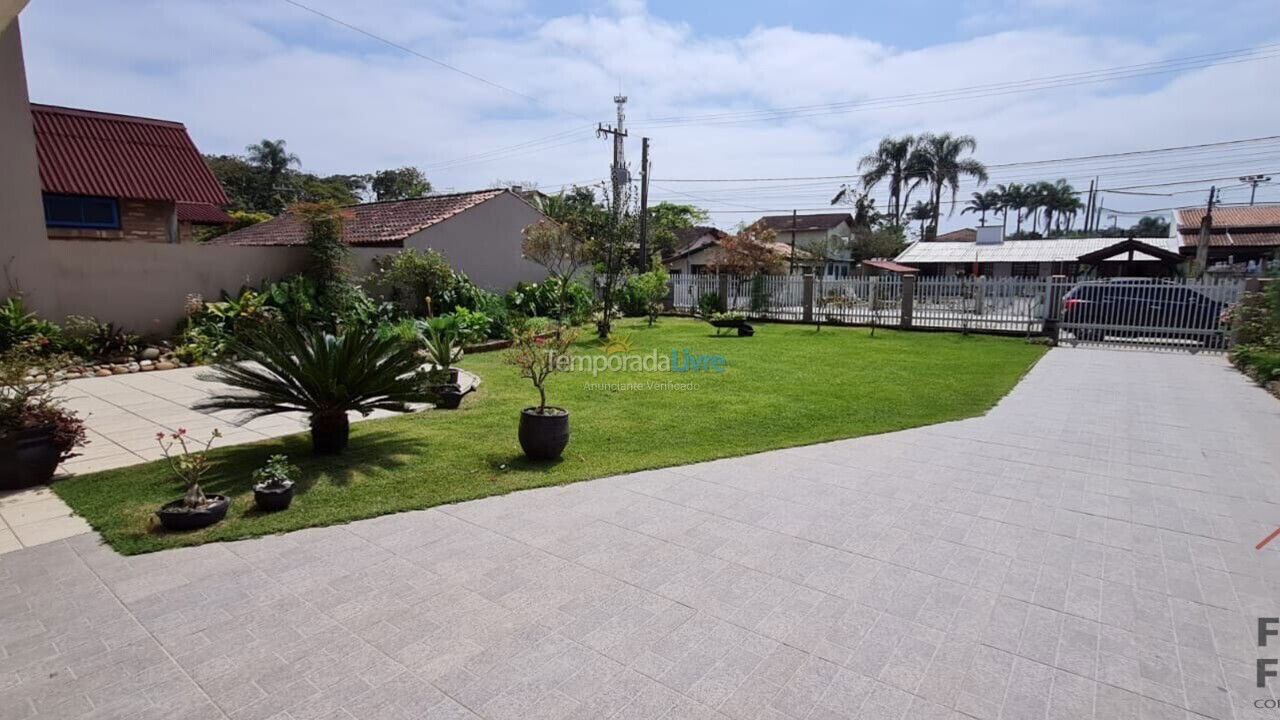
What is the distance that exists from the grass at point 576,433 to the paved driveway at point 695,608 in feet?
1.18

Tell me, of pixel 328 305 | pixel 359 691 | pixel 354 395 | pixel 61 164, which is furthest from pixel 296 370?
pixel 61 164

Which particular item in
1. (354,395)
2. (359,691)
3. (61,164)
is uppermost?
(61,164)

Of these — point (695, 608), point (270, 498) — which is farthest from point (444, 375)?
point (695, 608)

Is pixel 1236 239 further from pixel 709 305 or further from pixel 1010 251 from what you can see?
pixel 709 305

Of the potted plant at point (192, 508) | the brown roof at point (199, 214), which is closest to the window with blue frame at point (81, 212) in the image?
the brown roof at point (199, 214)

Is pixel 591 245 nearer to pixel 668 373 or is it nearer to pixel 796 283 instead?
pixel 668 373

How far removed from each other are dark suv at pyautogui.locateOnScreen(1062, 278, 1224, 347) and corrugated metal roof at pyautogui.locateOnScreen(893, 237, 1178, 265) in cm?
2048

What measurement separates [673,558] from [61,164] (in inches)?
Result: 658

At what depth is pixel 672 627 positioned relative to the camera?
3.00 meters

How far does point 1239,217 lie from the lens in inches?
1452

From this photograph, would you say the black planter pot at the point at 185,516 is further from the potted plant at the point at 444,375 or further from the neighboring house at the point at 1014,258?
the neighboring house at the point at 1014,258

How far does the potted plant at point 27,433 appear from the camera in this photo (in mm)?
4680

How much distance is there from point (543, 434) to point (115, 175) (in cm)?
1429

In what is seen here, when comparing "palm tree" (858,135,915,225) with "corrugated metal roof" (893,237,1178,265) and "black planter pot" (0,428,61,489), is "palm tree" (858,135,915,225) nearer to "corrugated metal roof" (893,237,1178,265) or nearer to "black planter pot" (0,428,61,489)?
"corrugated metal roof" (893,237,1178,265)
